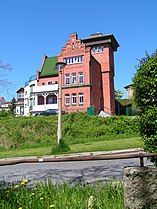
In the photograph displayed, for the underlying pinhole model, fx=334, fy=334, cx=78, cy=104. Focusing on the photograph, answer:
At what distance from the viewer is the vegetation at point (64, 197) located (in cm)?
418

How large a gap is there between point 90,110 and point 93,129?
17.3m

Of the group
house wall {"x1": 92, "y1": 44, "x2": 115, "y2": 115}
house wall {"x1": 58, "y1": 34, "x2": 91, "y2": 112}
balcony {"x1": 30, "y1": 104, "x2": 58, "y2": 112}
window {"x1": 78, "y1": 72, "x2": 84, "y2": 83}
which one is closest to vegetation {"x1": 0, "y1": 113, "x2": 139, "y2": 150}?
house wall {"x1": 58, "y1": 34, "x2": 91, "y2": 112}

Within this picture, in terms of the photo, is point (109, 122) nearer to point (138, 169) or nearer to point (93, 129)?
point (93, 129)

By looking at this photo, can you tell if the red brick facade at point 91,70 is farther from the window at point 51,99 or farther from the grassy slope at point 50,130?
the grassy slope at point 50,130

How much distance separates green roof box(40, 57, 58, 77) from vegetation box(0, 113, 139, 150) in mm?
28237

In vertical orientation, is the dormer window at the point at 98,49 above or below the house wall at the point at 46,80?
above


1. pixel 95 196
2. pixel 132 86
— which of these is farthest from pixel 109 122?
pixel 95 196

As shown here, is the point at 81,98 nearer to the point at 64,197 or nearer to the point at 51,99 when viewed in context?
the point at 51,99

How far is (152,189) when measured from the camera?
12.6 ft

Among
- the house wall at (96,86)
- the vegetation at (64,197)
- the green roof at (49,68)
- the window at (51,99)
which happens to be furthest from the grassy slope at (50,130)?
the green roof at (49,68)

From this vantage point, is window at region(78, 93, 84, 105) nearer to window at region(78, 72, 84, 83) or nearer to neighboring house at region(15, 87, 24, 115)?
window at region(78, 72, 84, 83)

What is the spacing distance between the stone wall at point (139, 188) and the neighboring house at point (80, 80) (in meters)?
52.1

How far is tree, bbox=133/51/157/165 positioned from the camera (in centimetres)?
632

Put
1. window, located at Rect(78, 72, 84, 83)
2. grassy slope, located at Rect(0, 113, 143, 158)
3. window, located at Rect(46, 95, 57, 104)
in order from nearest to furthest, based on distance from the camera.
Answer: grassy slope, located at Rect(0, 113, 143, 158)
window, located at Rect(78, 72, 84, 83)
window, located at Rect(46, 95, 57, 104)
